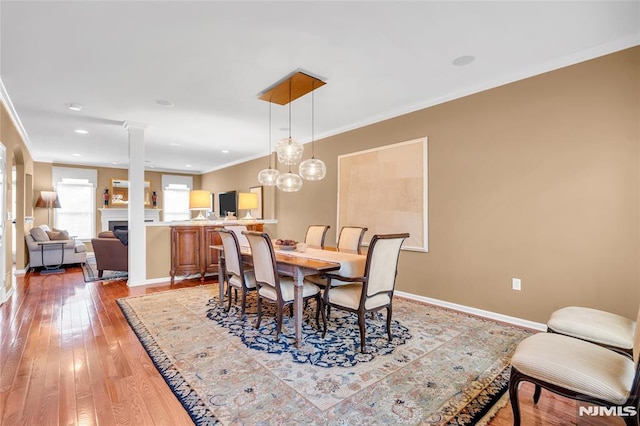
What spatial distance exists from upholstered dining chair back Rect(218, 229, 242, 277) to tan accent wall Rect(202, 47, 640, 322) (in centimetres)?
222

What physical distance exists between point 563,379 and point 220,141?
610 centimetres

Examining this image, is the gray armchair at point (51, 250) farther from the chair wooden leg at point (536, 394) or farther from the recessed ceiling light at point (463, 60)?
the chair wooden leg at point (536, 394)

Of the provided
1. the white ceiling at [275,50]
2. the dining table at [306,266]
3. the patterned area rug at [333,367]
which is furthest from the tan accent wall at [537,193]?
the dining table at [306,266]

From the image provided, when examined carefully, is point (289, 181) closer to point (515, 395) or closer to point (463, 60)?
point (463, 60)

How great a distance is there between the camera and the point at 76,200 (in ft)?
28.2

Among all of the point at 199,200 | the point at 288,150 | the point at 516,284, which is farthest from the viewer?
the point at 199,200

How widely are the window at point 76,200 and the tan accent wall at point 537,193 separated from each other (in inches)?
347

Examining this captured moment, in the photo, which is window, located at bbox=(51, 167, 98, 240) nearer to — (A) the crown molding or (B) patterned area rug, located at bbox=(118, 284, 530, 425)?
(A) the crown molding

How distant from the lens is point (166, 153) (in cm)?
736

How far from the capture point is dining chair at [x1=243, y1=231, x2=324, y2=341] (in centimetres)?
275

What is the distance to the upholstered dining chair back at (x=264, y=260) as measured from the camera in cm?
273

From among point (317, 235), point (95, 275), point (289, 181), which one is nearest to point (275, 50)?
point (289, 181)

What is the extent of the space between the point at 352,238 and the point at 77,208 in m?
8.54

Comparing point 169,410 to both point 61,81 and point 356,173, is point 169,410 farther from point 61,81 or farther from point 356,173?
point 356,173
